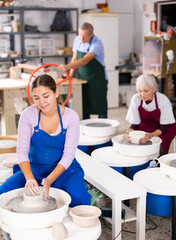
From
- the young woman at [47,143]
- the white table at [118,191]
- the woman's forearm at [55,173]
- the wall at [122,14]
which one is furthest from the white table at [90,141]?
the wall at [122,14]

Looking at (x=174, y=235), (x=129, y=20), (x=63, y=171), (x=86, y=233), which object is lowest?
(x=174, y=235)

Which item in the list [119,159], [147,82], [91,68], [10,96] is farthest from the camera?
[91,68]

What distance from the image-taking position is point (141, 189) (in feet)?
7.61

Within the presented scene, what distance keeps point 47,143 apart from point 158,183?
76cm

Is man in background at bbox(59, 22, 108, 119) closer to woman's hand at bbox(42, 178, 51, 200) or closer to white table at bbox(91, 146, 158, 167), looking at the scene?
white table at bbox(91, 146, 158, 167)

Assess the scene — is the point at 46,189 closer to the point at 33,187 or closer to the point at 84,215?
the point at 33,187

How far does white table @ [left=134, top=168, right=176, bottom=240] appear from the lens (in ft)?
7.78

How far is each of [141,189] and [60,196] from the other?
52 centimetres

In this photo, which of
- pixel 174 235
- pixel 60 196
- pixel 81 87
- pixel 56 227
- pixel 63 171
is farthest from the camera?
pixel 81 87

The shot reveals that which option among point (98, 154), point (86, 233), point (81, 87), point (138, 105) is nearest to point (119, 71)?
point (81, 87)

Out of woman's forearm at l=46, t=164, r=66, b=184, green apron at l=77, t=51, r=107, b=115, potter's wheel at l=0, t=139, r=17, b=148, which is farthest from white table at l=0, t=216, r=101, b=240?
green apron at l=77, t=51, r=107, b=115

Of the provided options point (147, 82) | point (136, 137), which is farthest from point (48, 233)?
point (147, 82)

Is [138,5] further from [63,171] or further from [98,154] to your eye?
[63,171]

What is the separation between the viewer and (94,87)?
16.3ft
